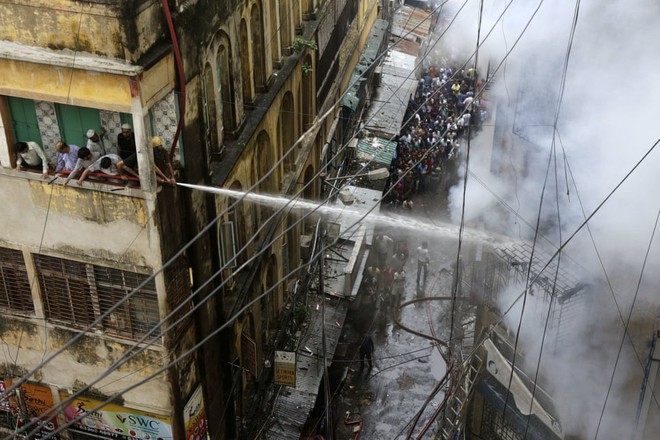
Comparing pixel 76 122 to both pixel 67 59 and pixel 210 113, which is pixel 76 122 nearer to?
pixel 67 59

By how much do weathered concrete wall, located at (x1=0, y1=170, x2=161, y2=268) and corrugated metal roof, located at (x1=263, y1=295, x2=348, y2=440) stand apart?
5.34 m

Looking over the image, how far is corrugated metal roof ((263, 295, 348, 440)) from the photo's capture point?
1711 centimetres

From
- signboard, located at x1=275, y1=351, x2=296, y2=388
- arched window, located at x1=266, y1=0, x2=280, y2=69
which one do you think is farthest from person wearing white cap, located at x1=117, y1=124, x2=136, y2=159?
signboard, located at x1=275, y1=351, x2=296, y2=388

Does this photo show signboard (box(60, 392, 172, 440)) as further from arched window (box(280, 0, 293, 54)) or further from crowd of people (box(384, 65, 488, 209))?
crowd of people (box(384, 65, 488, 209))

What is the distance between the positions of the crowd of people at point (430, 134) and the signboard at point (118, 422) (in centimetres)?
1370

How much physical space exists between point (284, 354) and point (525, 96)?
751cm

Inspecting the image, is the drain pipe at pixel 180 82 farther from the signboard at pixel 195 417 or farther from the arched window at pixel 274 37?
the arched window at pixel 274 37

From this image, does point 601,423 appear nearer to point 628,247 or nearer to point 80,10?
point 628,247

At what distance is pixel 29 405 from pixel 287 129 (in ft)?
29.3

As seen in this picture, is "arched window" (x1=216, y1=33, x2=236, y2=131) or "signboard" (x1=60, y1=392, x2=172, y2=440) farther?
"arched window" (x1=216, y1=33, x2=236, y2=131)

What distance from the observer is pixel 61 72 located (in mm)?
10461

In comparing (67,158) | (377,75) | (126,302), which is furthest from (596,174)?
(377,75)

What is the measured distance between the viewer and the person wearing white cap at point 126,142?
11.1 m

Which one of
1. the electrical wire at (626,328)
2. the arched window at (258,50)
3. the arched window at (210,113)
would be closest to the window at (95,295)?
the arched window at (210,113)
